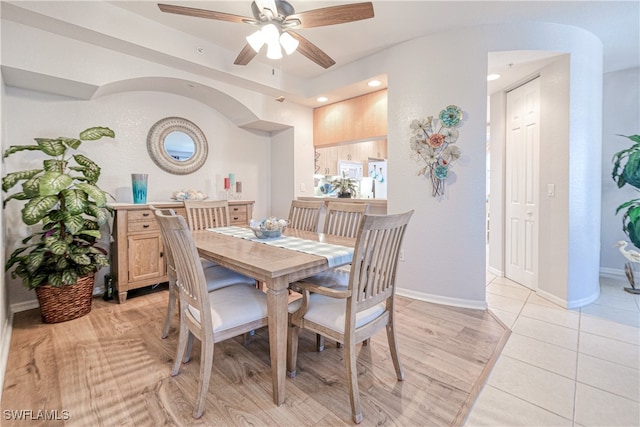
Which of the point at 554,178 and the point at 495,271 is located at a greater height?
the point at 554,178

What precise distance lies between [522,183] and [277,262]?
127 inches

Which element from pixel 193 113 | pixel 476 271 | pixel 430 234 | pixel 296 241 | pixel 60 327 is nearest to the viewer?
pixel 296 241

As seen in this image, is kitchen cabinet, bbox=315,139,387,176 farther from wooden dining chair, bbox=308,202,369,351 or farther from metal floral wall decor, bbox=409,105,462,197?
wooden dining chair, bbox=308,202,369,351

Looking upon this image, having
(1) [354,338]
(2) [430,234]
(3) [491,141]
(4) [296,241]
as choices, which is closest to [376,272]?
(1) [354,338]

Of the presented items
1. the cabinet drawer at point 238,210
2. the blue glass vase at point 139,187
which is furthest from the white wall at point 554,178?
the blue glass vase at point 139,187

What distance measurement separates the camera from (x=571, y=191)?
277 cm

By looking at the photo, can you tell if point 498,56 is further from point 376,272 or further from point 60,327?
point 60,327

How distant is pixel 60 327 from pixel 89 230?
824mm

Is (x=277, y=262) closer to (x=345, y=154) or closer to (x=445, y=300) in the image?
(x=445, y=300)

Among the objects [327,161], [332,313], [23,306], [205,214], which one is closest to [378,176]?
[327,161]

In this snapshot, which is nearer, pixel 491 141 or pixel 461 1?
pixel 461 1

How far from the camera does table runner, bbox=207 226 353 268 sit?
1702 millimetres

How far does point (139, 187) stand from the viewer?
123 inches

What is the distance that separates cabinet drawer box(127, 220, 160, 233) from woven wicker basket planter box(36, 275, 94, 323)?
560mm
